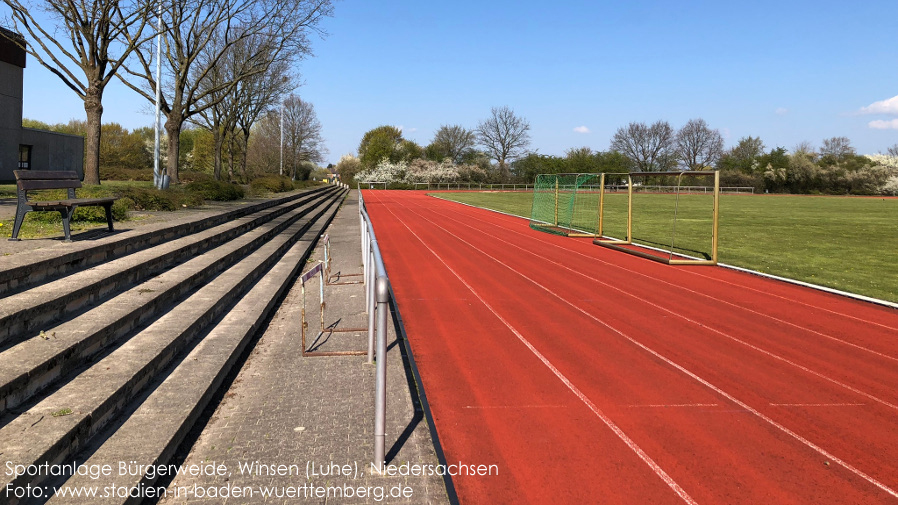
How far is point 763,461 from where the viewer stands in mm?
3998

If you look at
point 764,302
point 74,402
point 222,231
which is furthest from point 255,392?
Answer: point 764,302

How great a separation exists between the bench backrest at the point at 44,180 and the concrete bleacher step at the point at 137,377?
8.29ft

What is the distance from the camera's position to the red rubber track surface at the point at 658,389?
373 cm

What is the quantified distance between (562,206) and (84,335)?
22.0 meters

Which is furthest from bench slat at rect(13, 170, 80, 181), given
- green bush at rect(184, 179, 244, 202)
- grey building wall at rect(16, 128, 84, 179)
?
grey building wall at rect(16, 128, 84, 179)

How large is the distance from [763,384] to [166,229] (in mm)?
8554

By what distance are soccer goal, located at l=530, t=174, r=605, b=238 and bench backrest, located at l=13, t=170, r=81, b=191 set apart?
14.2 meters

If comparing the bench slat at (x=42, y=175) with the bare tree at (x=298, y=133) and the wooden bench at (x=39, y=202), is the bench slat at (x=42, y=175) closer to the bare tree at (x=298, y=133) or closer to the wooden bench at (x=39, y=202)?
the wooden bench at (x=39, y=202)

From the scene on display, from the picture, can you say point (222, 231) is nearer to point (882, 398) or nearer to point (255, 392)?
point (255, 392)

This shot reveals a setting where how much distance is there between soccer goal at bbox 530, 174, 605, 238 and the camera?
20.8m

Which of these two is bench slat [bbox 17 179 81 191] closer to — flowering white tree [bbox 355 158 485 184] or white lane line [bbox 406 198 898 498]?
white lane line [bbox 406 198 898 498]

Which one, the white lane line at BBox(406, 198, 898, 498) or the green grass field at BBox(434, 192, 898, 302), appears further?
the green grass field at BBox(434, 192, 898, 302)

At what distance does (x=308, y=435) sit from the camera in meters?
4.07

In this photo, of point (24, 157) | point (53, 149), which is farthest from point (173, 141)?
point (53, 149)
